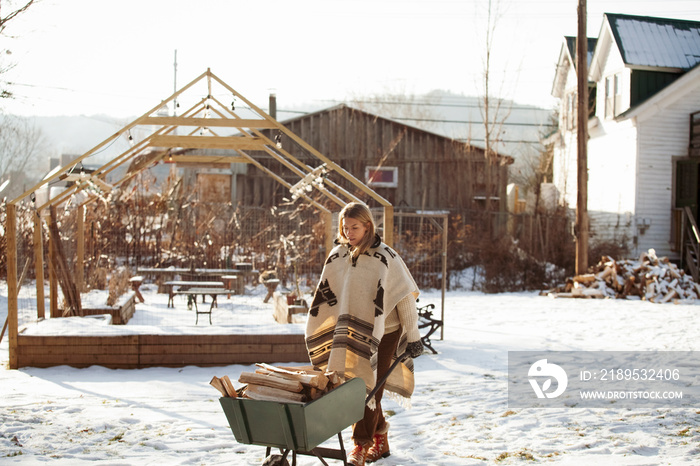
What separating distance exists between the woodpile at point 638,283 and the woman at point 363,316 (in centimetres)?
1293

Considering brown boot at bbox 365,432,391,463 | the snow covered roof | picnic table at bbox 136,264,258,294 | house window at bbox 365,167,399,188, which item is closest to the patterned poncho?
brown boot at bbox 365,432,391,463

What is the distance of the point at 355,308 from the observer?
182 inches

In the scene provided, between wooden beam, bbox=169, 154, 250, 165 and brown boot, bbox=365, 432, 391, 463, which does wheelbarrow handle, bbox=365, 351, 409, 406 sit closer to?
brown boot, bbox=365, 432, 391, 463

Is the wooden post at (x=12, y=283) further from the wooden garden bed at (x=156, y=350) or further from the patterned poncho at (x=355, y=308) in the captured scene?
the patterned poncho at (x=355, y=308)

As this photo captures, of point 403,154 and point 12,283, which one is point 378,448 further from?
point 403,154

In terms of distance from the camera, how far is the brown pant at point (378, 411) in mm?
4688

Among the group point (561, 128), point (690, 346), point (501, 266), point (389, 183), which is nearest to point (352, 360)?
point (690, 346)

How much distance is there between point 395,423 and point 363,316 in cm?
210

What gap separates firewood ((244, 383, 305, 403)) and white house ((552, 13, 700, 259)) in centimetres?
1876

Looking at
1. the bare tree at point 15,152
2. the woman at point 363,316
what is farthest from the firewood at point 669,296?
the bare tree at point 15,152

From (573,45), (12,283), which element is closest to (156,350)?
(12,283)

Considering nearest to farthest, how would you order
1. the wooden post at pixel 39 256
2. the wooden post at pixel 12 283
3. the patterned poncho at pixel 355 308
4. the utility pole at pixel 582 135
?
the patterned poncho at pixel 355 308
the wooden post at pixel 12 283
the wooden post at pixel 39 256
the utility pole at pixel 582 135

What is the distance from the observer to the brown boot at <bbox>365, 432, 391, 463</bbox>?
503 centimetres

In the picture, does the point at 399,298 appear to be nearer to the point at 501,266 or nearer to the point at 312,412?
the point at 312,412
